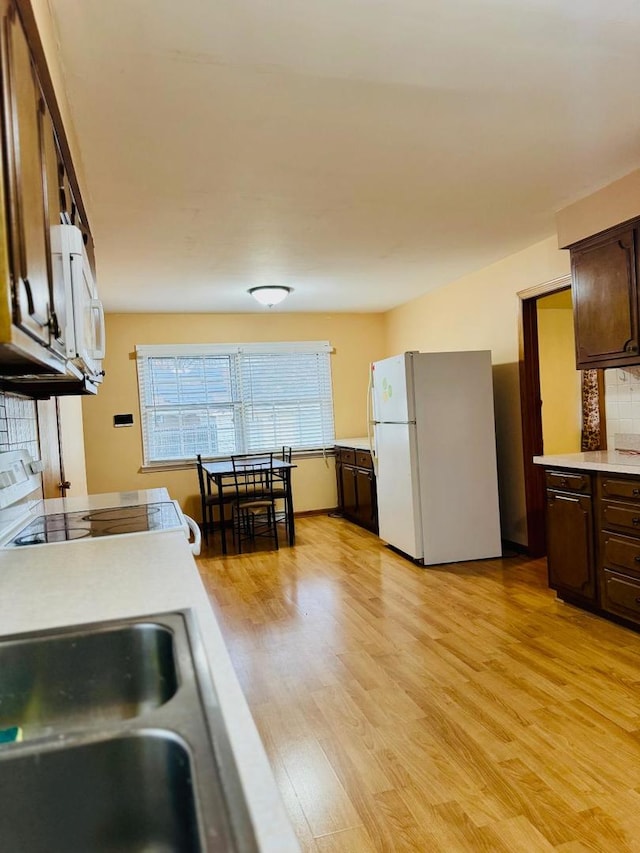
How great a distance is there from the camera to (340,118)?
223 cm

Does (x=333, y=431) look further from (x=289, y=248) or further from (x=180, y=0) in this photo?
(x=180, y=0)

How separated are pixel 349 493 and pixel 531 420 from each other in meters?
2.30

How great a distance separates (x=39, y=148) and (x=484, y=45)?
4.60 ft

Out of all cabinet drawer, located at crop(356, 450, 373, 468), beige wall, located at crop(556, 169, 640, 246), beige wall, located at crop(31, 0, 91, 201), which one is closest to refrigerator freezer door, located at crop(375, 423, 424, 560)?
cabinet drawer, located at crop(356, 450, 373, 468)

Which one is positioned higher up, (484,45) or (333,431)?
(484,45)

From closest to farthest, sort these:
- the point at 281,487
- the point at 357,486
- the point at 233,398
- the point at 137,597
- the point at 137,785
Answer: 1. the point at 137,785
2. the point at 137,597
3. the point at 357,486
4. the point at 281,487
5. the point at 233,398

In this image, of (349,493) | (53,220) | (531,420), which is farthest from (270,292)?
(53,220)

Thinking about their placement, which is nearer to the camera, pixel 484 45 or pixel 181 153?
pixel 484 45

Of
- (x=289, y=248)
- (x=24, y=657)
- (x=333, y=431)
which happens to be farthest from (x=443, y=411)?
(x=24, y=657)

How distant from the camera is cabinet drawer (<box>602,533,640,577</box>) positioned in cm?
282

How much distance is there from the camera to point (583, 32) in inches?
70.5

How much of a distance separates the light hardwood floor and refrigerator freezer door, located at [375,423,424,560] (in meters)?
0.47

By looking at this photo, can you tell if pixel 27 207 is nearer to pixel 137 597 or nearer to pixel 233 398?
pixel 137 597

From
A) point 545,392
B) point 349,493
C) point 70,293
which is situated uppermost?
point 70,293
